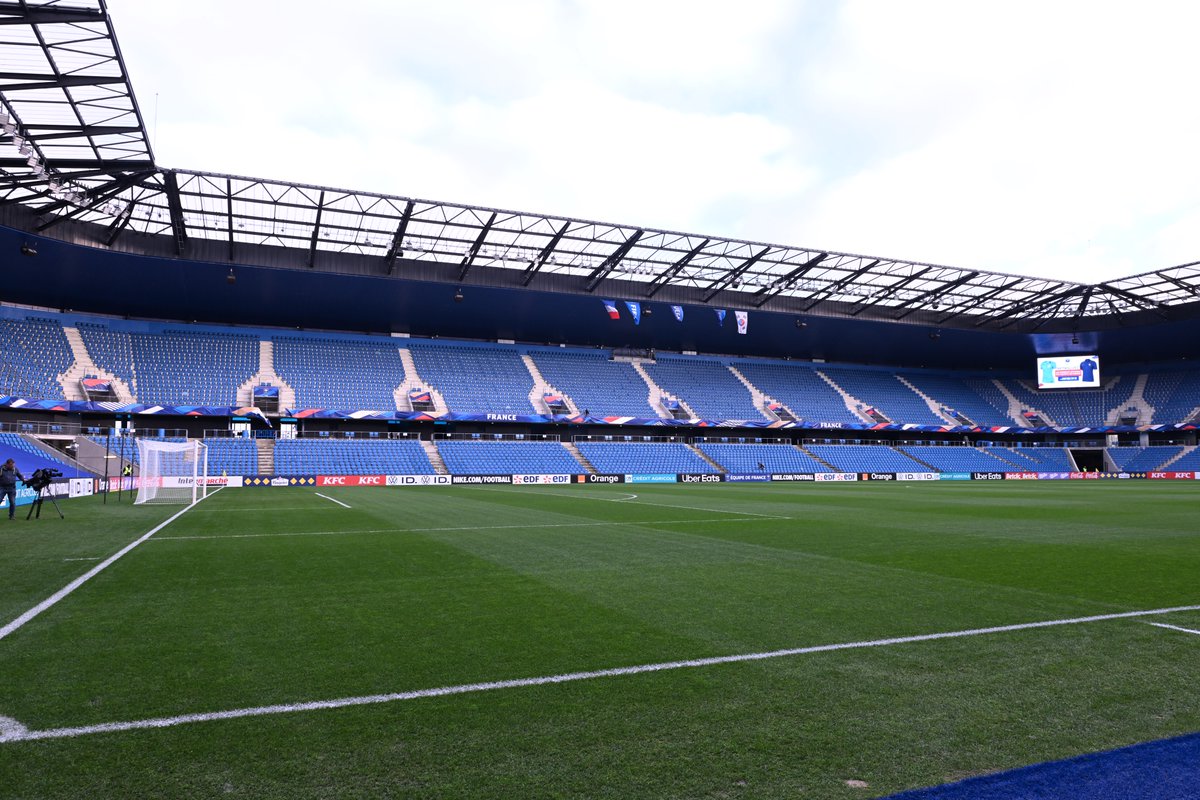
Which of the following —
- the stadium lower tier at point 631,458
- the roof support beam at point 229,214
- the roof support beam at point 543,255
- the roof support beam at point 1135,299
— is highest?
the roof support beam at point 229,214

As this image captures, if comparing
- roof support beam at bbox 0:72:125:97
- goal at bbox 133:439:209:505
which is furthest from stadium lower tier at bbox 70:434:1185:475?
roof support beam at bbox 0:72:125:97

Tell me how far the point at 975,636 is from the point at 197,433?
169ft

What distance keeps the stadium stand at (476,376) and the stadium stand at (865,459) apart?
25.9 meters

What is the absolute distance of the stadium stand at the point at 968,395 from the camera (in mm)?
71062

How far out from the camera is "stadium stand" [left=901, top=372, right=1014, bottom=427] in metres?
71.1

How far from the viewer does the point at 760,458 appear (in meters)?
57.8

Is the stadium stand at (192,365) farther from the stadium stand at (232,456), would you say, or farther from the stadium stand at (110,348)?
the stadium stand at (232,456)

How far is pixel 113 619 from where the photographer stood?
6.89m

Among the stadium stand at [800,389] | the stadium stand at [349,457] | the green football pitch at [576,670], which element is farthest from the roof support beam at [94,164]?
the stadium stand at [800,389]

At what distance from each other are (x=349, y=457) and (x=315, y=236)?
580 inches

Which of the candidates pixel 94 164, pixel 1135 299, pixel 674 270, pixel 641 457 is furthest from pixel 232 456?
pixel 1135 299

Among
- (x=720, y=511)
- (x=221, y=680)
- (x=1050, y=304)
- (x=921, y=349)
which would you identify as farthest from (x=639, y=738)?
(x=921, y=349)

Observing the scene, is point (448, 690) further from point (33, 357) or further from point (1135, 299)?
point (1135, 299)

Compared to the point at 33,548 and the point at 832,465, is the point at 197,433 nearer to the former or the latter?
the point at 33,548
